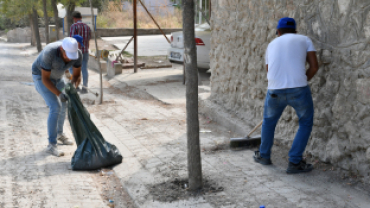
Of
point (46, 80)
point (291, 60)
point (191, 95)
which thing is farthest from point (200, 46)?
point (191, 95)

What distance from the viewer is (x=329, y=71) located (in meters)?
4.20

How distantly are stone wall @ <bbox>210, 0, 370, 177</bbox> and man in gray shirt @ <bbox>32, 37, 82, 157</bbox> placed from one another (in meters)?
2.48

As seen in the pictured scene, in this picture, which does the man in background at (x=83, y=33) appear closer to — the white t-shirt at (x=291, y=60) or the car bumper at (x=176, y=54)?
the car bumper at (x=176, y=54)

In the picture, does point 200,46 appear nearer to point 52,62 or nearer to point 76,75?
point 76,75

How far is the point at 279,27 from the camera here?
418 cm

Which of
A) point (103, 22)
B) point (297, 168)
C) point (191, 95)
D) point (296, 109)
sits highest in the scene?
point (103, 22)

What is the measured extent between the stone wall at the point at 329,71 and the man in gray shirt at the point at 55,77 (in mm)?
2479

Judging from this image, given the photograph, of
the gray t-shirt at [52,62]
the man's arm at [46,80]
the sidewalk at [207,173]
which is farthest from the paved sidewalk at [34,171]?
the gray t-shirt at [52,62]

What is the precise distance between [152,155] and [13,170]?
5.38 feet

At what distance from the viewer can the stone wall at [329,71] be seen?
3.82 metres

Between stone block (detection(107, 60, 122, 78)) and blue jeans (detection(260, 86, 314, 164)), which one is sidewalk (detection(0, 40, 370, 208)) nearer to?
blue jeans (detection(260, 86, 314, 164))

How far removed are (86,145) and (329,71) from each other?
114 inches

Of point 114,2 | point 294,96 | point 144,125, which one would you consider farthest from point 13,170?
point 114,2

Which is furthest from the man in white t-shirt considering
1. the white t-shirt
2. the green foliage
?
the green foliage
